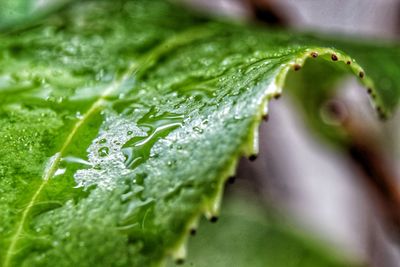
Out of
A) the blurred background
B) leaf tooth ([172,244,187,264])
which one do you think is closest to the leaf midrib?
leaf tooth ([172,244,187,264])

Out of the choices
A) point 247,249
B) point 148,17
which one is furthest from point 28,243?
point 247,249

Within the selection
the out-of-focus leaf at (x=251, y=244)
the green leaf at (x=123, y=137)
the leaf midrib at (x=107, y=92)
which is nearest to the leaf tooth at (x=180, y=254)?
the green leaf at (x=123, y=137)

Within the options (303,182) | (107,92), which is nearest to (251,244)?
(107,92)

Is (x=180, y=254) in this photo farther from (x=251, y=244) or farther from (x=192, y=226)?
(x=251, y=244)

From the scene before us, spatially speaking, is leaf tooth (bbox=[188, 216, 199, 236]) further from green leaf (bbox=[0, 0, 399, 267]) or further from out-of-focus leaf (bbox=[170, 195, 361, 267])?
out-of-focus leaf (bbox=[170, 195, 361, 267])

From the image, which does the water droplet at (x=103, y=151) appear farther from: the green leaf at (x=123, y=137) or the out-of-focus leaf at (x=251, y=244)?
the out-of-focus leaf at (x=251, y=244)

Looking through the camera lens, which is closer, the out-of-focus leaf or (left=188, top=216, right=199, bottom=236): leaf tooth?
(left=188, top=216, right=199, bottom=236): leaf tooth

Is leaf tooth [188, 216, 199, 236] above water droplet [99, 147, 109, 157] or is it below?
above
